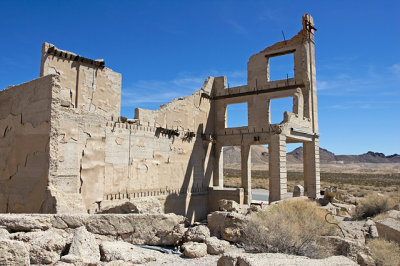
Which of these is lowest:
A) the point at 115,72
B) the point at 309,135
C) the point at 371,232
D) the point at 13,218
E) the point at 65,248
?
the point at 371,232

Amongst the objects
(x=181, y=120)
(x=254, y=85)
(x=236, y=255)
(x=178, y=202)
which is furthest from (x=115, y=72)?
(x=236, y=255)

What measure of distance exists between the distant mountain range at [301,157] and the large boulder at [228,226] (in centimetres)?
9042

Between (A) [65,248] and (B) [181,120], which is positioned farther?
(B) [181,120]

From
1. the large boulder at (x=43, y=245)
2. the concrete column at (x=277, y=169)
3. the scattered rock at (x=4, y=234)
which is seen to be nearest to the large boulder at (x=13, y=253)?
the large boulder at (x=43, y=245)

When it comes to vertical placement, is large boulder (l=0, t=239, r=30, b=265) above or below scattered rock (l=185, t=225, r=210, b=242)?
above

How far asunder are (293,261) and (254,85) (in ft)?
40.2

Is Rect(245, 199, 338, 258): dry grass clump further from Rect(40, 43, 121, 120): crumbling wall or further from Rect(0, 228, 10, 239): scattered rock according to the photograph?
Rect(40, 43, 121, 120): crumbling wall

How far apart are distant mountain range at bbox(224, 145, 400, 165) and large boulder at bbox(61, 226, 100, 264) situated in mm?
92990

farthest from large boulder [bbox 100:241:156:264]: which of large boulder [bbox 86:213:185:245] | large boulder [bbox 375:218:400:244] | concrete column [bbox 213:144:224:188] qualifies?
concrete column [bbox 213:144:224:188]

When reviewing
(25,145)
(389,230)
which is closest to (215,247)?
(389,230)

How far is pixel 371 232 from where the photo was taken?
28.8 feet

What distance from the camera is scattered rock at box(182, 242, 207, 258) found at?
18.5ft

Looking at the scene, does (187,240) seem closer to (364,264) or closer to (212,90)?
(364,264)

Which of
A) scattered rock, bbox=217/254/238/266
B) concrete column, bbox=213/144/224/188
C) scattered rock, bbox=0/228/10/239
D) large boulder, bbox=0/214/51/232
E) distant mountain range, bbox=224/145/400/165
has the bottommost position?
scattered rock, bbox=217/254/238/266
